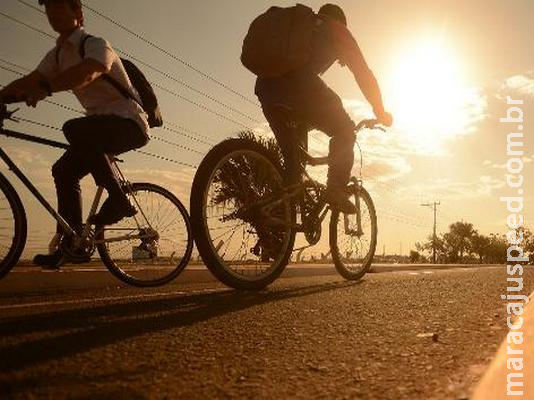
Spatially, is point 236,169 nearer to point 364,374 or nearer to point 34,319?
point 34,319

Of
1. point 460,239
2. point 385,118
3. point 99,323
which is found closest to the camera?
point 99,323

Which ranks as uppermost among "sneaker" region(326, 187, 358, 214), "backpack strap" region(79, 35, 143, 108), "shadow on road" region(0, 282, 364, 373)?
"backpack strap" region(79, 35, 143, 108)

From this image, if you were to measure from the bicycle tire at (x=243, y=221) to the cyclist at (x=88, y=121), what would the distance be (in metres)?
0.94

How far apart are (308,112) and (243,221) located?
39.6 inches

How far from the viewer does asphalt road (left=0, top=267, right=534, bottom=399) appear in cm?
118

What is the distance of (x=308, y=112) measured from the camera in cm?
421

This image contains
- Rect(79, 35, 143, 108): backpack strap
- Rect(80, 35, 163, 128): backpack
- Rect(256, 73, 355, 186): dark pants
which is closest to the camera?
Rect(79, 35, 143, 108): backpack strap

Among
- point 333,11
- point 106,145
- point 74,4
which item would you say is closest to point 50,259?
point 106,145

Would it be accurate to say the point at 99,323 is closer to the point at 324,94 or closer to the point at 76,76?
the point at 76,76

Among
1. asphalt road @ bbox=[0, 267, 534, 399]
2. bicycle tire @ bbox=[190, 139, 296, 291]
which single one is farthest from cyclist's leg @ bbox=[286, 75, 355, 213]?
asphalt road @ bbox=[0, 267, 534, 399]

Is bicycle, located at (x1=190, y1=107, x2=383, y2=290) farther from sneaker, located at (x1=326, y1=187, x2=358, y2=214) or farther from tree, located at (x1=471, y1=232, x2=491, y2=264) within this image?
tree, located at (x1=471, y1=232, x2=491, y2=264)

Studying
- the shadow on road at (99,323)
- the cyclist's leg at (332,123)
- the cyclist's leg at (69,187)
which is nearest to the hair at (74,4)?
the cyclist's leg at (69,187)

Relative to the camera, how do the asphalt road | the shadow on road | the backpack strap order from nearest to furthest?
the asphalt road → the shadow on road → the backpack strap

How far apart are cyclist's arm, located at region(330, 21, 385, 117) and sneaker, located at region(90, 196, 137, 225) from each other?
7.08ft
